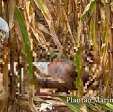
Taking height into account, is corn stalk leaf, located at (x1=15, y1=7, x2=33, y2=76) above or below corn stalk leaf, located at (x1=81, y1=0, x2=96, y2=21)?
below

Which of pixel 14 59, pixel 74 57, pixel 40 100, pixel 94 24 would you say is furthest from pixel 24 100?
pixel 94 24

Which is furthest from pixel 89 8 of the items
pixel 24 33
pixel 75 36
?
pixel 24 33

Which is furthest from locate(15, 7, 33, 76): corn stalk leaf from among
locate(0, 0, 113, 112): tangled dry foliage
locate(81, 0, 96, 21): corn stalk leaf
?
locate(81, 0, 96, 21): corn stalk leaf

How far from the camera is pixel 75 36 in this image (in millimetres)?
1388

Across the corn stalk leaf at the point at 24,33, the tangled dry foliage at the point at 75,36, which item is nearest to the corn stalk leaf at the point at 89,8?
the tangled dry foliage at the point at 75,36

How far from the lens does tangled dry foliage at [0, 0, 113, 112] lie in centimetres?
138

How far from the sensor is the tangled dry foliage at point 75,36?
4.51 feet

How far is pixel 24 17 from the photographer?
1388mm

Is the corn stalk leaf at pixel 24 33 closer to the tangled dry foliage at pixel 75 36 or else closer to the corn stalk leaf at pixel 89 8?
the tangled dry foliage at pixel 75 36

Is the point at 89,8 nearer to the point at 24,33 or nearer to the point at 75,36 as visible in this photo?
the point at 75,36

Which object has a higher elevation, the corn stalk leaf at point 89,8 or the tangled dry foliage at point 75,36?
the corn stalk leaf at point 89,8

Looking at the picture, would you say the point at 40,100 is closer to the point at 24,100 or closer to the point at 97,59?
the point at 24,100

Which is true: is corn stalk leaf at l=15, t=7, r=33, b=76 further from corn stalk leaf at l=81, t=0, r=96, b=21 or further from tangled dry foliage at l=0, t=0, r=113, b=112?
corn stalk leaf at l=81, t=0, r=96, b=21

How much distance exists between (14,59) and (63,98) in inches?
10.5
